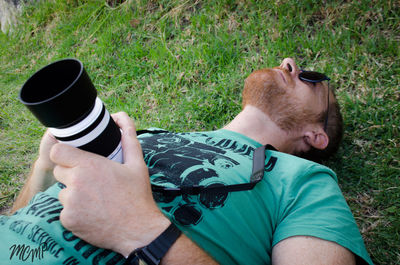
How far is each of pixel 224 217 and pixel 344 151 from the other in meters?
1.44

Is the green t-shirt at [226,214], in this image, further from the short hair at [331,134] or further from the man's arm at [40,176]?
the short hair at [331,134]

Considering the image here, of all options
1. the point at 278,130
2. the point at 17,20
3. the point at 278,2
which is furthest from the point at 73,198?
the point at 17,20

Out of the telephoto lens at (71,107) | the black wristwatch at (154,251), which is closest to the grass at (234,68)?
the black wristwatch at (154,251)

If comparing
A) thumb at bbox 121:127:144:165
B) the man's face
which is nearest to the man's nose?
the man's face

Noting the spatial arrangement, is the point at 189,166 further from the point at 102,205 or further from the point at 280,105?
the point at 280,105

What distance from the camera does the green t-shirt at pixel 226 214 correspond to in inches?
52.6

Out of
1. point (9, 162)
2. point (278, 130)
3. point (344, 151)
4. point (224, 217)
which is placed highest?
point (224, 217)

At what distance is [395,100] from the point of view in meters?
2.49

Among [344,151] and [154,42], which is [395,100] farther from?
[154,42]

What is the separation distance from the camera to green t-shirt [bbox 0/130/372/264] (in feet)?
4.38

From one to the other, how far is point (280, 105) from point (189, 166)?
100cm

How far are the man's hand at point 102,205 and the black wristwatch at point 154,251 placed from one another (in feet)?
0.07

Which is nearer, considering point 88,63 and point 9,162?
point 9,162

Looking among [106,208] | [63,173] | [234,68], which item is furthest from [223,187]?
[234,68]
